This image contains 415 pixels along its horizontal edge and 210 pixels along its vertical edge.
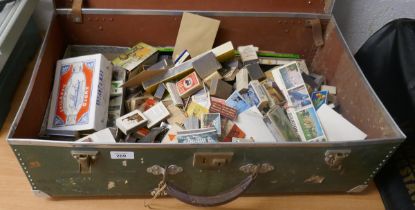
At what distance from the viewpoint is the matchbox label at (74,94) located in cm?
88

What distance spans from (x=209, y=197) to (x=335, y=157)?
0.88 feet

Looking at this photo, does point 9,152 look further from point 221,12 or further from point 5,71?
point 221,12

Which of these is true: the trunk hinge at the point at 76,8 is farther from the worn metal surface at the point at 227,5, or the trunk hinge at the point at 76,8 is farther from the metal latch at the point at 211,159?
the metal latch at the point at 211,159

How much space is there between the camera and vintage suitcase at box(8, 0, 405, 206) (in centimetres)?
71

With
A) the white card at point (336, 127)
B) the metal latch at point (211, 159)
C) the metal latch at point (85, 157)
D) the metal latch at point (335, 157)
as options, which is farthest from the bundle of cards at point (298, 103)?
the metal latch at point (85, 157)

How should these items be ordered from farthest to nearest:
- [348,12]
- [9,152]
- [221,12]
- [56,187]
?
[348,12] → [221,12] → [9,152] → [56,187]

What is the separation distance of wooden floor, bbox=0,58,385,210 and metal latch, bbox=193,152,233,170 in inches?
5.2

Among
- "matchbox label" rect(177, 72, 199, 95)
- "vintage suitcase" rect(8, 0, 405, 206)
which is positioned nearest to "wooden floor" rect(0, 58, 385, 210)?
"vintage suitcase" rect(8, 0, 405, 206)

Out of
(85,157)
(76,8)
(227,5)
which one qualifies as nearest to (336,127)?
(227,5)

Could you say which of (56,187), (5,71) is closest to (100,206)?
(56,187)

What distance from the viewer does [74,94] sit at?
3.01ft

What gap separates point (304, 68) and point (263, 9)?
0.21 m

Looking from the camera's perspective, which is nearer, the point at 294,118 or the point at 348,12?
the point at 294,118

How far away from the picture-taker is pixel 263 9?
1039mm
